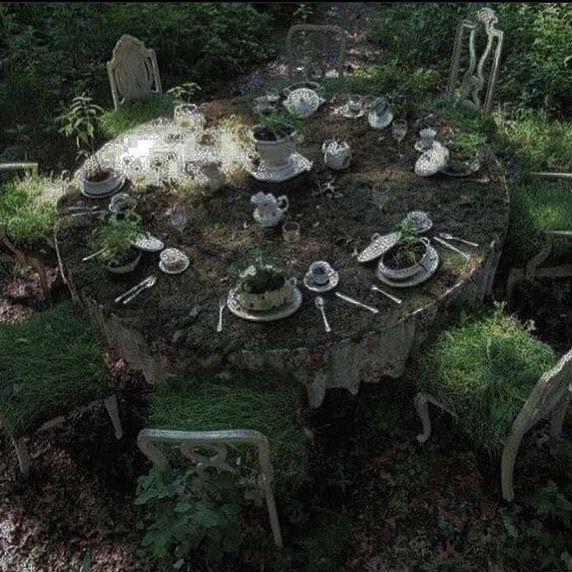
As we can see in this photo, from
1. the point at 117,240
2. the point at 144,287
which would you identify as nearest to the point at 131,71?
the point at 117,240

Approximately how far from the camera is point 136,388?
3906 millimetres

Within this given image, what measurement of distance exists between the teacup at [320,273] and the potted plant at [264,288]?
162 mm

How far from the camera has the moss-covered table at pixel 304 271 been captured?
3.01 m

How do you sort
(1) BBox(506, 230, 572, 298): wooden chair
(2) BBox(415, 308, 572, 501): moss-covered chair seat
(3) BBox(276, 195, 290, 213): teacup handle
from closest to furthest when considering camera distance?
(2) BBox(415, 308, 572, 501): moss-covered chair seat, (3) BBox(276, 195, 290, 213): teacup handle, (1) BBox(506, 230, 572, 298): wooden chair

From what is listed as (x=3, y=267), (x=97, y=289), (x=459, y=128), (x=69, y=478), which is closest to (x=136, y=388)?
(x=69, y=478)

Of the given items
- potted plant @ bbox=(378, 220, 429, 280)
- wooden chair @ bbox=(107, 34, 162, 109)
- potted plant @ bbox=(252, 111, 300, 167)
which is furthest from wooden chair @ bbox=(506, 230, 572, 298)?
wooden chair @ bbox=(107, 34, 162, 109)

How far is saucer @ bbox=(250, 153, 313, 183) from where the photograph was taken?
3.81m

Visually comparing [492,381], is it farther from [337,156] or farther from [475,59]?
[475,59]

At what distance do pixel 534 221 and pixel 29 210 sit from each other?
310cm

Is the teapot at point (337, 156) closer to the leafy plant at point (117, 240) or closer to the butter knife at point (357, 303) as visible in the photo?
the butter knife at point (357, 303)

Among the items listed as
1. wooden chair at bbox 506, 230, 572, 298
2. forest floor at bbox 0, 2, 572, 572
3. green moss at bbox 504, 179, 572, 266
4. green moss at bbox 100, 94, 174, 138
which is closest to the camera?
forest floor at bbox 0, 2, 572, 572

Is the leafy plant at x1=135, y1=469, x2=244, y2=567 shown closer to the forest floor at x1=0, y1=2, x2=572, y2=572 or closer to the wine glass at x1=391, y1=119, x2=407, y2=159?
the forest floor at x1=0, y1=2, x2=572, y2=572

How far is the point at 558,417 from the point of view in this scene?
3.21 meters

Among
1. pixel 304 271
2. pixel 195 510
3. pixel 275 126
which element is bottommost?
pixel 195 510
